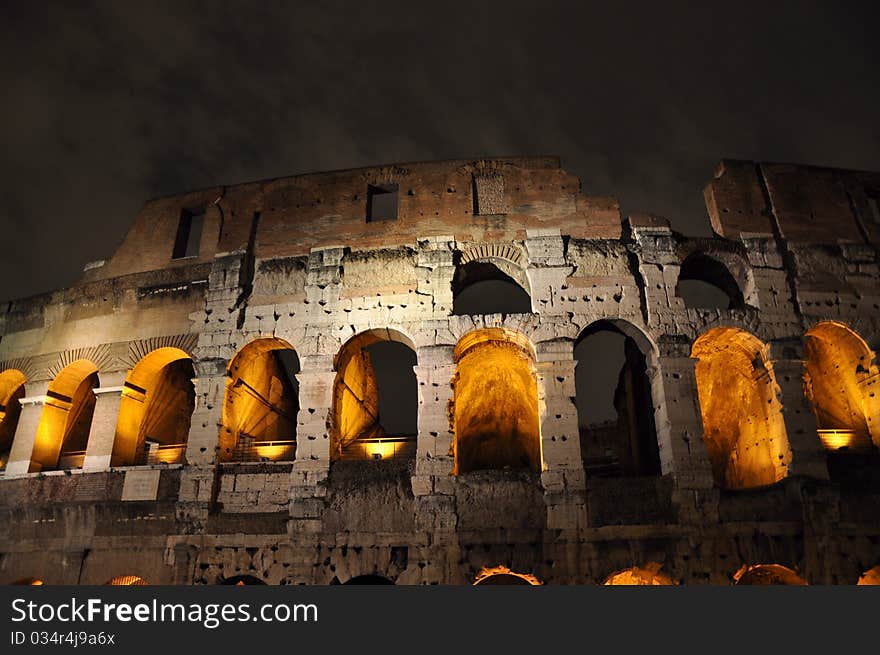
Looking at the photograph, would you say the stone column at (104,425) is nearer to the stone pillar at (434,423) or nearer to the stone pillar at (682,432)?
the stone pillar at (434,423)

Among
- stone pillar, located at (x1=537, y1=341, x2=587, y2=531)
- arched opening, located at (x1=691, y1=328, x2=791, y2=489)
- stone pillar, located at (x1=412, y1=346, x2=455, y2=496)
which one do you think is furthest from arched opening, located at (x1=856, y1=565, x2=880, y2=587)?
stone pillar, located at (x1=412, y1=346, x2=455, y2=496)

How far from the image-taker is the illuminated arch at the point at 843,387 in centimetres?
1138

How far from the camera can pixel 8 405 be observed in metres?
14.7

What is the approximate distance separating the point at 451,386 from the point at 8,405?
11.1 meters

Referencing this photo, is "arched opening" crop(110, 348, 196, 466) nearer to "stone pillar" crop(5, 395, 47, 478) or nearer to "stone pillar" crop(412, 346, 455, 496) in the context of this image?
"stone pillar" crop(5, 395, 47, 478)

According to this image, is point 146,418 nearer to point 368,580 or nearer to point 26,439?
point 26,439

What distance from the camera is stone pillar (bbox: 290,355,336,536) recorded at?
1038 centimetres

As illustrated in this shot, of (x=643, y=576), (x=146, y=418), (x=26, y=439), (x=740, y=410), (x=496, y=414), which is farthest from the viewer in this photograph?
(x=496, y=414)

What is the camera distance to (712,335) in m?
11.9

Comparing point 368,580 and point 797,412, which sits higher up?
point 797,412

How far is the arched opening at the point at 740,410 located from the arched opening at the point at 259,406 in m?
8.36

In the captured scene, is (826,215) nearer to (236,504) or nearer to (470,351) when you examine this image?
(470,351)

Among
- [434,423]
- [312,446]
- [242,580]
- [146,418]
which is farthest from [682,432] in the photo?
[146,418]

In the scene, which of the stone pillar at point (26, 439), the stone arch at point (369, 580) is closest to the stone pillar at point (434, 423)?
the stone arch at point (369, 580)
